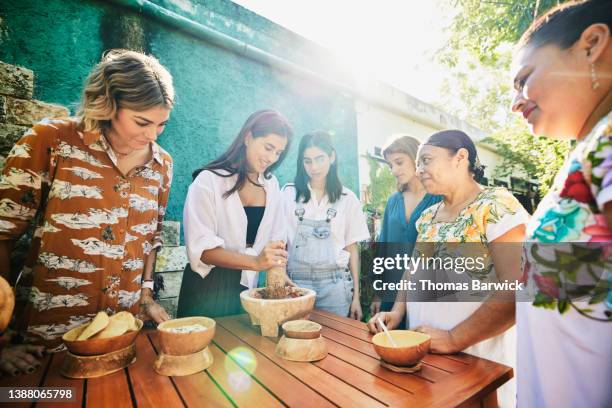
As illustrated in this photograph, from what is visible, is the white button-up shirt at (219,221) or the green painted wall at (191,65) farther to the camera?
the green painted wall at (191,65)

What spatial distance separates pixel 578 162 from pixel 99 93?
2.35 metres

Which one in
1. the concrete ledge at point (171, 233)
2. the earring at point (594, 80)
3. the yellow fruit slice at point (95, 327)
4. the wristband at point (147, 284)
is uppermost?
the earring at point (594, 80)

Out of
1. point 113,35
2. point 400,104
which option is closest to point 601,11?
point 113,35

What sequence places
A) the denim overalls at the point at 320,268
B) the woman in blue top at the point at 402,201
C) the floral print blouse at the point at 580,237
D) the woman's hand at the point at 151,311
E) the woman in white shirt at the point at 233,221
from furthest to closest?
the woman in blue top at the point at 402,201
the denim overalls at the point at 320,268
the woman in white shirt at the point at 233,221
the woman's hand at the point at 151,311
the floral print blouse at the point at 580,237

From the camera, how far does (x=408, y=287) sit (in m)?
2.13

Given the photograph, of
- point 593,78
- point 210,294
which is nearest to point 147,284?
point 210,294

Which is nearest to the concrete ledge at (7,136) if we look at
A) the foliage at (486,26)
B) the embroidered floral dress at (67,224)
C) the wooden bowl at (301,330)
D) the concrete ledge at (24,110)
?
the concrete ledge at (24,110)

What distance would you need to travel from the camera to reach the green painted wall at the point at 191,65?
263 centimetres

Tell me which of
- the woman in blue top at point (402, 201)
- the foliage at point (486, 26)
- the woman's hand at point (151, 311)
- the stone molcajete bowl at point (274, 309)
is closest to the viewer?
the stone molcajete bowl at point (274, 309)

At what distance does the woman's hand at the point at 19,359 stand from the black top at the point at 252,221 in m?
1.39

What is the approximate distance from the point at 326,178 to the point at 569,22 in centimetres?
232

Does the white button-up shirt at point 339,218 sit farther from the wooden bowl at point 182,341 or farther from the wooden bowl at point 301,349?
the wooden bowl at point 182,341

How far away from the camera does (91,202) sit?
5.33 ft

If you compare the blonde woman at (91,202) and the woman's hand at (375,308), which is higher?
the blonde woman at (91,202)
